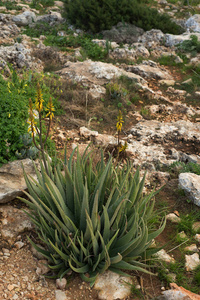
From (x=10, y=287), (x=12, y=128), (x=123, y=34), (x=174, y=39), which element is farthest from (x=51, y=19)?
(x=10, y=287)

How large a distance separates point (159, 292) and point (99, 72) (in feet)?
19.5

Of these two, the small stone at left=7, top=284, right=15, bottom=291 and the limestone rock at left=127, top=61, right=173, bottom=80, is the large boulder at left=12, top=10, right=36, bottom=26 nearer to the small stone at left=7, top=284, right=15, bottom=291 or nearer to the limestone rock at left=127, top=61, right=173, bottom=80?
the limestone rock at left=127, top=61, right=173, bottom=80

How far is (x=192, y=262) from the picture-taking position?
2918mm

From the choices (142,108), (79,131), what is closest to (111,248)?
(79,131)

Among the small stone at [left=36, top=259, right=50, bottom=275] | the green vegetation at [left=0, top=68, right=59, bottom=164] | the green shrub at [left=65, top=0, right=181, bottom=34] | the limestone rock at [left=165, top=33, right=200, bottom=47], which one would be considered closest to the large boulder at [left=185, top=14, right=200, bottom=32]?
the green shrub at [left=65, top=0, right=181, bottom=34]

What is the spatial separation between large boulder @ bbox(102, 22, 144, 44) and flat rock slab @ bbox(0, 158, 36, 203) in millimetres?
8944

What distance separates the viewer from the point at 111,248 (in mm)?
2510

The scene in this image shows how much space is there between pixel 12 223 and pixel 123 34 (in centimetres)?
1003

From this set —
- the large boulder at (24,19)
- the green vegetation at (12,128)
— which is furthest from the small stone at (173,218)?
the large boulder at (24,19)

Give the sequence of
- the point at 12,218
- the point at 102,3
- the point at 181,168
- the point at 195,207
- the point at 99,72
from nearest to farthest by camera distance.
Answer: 1. the point at 12,218
2. the point at 195,207
3. the point at 181,168
4. the point at 99,72
5. the point at 102,3

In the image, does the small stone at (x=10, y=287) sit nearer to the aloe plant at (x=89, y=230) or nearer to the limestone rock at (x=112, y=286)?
the aloe plant at (x=89, y=230)

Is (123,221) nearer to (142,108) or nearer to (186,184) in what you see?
(186,184)

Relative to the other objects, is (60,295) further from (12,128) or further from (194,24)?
(194,24)

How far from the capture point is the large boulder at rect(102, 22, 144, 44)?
11.1 metres
